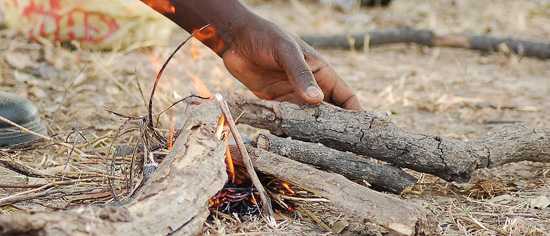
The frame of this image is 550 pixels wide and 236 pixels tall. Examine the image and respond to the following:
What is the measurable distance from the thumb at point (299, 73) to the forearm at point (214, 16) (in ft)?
0.80

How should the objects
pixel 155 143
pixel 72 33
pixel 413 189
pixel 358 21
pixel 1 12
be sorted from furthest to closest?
pixel 358 21 → pixel 1 12 → pixel 72 33 → pixel 413 189 → pixel 155 143

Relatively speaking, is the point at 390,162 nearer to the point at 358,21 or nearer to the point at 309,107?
the point at 309,107

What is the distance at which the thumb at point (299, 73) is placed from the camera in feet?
8.00

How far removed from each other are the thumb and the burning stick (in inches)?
14.9

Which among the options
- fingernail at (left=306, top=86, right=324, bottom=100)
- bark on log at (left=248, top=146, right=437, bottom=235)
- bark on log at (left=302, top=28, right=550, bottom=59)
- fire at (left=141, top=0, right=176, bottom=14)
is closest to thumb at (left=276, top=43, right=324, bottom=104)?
fingernail at (left=306, top=86, right=324, bottom=100)

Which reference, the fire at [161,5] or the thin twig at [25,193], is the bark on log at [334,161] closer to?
the thin twig at [25,193]

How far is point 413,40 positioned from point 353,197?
340 cm

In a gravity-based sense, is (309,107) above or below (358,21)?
above

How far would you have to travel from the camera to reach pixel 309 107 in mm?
2449

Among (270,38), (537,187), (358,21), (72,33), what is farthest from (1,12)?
(537,187)

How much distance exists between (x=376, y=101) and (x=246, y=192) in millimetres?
1986

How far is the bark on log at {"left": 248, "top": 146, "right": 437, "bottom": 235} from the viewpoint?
1932 mm

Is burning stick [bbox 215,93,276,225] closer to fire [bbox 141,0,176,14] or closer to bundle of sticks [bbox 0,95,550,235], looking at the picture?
bundle of sticks [bbox 0,95,550,235]

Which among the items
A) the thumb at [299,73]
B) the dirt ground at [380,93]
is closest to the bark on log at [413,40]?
the dirt ground at [380,93]
